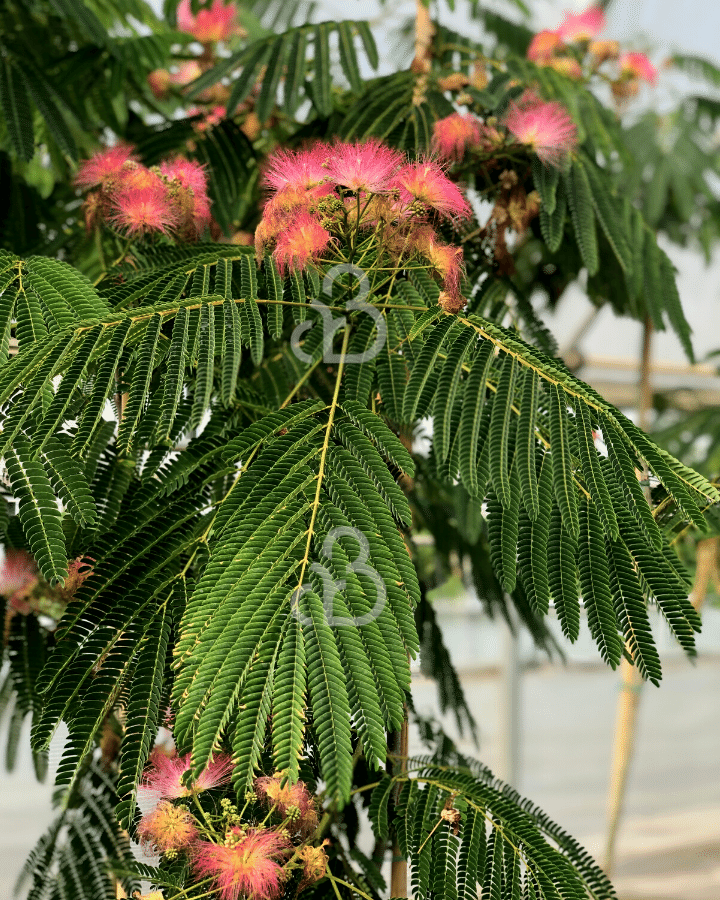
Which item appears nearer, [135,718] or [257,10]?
[135,718]

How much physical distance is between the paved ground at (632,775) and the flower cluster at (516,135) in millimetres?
1266

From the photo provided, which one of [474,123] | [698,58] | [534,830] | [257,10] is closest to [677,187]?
[698,58]

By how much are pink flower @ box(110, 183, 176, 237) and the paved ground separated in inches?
52.4

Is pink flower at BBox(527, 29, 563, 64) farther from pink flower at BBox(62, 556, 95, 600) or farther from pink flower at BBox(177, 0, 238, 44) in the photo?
pink flower at BBox(62, 556, 95, 600)

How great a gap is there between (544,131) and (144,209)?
315 mm

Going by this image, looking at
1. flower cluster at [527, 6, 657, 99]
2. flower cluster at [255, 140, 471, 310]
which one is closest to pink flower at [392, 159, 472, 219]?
flower cluster at [255, 140, 471, 310]

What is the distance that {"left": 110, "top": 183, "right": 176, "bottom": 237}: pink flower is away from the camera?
2.13ft

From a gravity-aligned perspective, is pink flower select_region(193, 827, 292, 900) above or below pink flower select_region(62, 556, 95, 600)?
below

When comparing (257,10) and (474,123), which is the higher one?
(257,10)

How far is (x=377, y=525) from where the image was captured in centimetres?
48

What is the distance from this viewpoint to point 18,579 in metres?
0.77

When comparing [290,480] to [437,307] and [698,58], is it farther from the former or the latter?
[698,58]

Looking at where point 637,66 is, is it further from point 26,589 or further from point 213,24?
point 26,589

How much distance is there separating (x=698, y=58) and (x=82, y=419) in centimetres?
120
